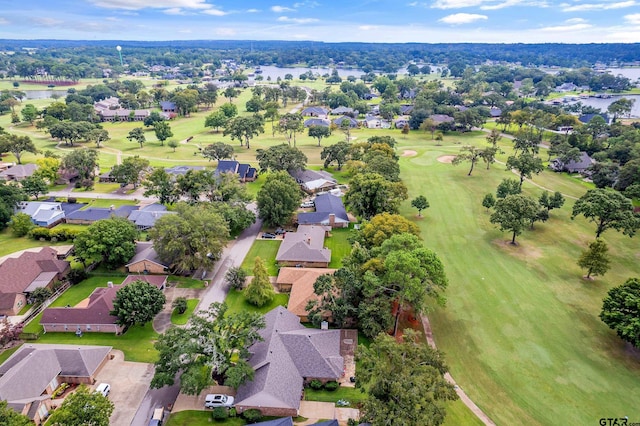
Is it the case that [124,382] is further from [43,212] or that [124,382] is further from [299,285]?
[43,212]

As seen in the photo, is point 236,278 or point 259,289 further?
point 236,278

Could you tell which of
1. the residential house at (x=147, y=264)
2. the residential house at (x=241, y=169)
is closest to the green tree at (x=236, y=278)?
the residential house at (x=147, y=264)

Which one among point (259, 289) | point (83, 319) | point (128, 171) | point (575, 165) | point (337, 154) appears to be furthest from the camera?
point (575, 165)

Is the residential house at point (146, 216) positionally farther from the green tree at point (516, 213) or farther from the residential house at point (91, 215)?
the green tree at point (516, 213)

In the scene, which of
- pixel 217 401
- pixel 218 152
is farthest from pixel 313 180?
pixel 217 401

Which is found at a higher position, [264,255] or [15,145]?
[15,145]

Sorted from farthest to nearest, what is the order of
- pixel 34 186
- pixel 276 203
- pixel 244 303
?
pixel 34 186 → pixel 276 203 → pixel 244 303

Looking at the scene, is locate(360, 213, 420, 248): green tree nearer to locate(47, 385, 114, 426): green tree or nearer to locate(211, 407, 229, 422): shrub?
locate(211, 407, 229, 422): shrub
